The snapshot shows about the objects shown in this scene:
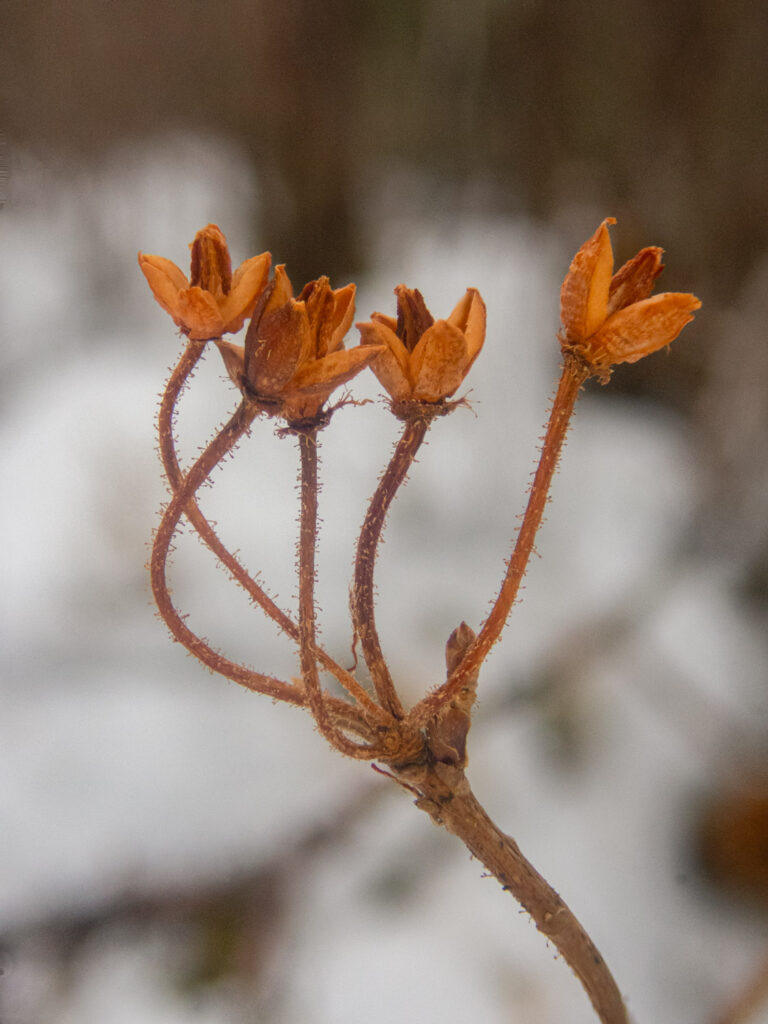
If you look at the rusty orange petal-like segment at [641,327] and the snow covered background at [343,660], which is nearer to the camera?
the rusty orange petal-like segment at [641,327]

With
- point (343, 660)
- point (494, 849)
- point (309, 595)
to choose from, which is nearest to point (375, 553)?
point (309, 595)

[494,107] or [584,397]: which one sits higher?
[494,107]

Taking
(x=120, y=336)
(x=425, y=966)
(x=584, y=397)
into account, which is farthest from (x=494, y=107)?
(x=425, y=966)

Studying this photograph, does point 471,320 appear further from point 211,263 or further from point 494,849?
point 494,849

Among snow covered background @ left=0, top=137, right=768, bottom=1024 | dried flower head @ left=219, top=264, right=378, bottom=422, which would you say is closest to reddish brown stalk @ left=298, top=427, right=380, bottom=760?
dried flower head @ left=219, top=264, right=378, bottom=422

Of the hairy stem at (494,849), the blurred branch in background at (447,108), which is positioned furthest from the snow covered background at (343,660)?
the hairy stem at (494,849)

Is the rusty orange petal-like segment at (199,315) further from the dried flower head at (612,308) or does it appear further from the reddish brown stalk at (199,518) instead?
the dried flower head at (612,308)

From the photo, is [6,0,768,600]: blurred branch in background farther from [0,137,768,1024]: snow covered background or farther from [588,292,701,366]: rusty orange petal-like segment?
[588,292,701,366]: rusty orange petal-like segment

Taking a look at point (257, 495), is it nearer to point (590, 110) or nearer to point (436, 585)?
point (436, 585)
